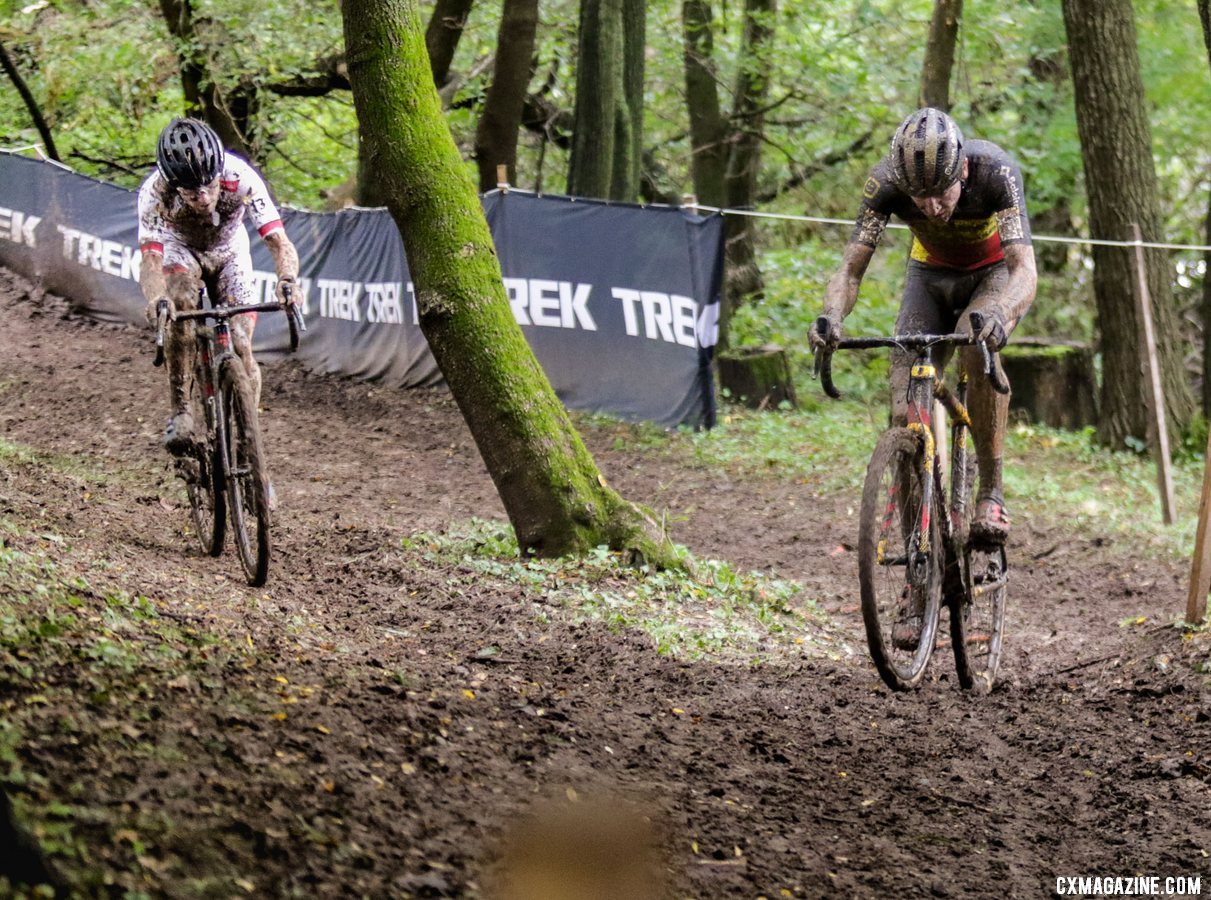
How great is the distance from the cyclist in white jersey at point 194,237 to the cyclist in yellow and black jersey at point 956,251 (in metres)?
2.99

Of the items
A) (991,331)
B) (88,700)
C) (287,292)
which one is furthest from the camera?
(287,292)

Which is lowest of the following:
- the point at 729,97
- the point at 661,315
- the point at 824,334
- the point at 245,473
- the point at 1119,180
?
the point at 245,473

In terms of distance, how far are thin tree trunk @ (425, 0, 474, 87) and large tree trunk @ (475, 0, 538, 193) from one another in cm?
81

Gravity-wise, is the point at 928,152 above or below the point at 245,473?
above

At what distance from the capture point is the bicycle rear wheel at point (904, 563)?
18.1 feet

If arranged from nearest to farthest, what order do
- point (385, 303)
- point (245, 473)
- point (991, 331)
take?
point (991, 331) < point (245, 473) < point (385, 303)

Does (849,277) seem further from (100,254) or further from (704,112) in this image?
(704,112)

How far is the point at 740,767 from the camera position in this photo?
4.74 metres

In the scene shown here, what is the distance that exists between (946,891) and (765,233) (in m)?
22.8

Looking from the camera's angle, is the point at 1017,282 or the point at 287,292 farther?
the point at 287,292

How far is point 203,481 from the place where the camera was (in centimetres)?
719

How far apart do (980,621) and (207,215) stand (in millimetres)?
4598

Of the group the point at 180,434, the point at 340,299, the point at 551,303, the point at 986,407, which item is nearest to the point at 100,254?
the point at 340,299

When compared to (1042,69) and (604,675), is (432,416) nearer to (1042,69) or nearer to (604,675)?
(604,675)
